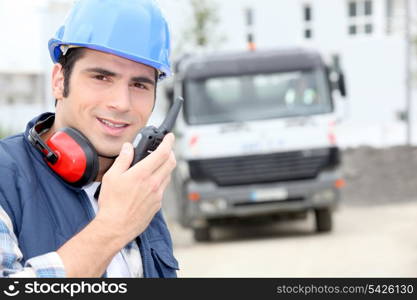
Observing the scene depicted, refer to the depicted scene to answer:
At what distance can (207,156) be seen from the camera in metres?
12.4

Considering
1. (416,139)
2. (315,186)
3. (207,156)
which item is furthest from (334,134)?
(416,139)

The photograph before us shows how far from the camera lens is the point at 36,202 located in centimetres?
178

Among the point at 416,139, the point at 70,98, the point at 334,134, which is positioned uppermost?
the point at 70,98

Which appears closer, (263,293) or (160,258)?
(263,293)

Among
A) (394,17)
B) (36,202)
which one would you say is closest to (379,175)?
(394,17)

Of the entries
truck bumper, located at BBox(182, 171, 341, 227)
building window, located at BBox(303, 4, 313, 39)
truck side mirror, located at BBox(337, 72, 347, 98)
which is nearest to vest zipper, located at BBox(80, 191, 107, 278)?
truck bumper, located at BBox(182, 171, 341, 227)

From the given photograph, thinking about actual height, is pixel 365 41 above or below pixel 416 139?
above

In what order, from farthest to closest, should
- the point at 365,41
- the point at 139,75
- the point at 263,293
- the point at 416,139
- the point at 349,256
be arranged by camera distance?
1. the point at 365,41
2. the point at 416,139
3. the point at 349,256
4. the point at 139,75
5. the point at 263,293

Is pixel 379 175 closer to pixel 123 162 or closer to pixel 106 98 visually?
pixel 106 98

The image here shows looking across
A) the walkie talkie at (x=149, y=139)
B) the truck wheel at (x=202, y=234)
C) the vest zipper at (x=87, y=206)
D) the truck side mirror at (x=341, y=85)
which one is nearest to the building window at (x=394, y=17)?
the truck side mirror at (x=341, y=85)

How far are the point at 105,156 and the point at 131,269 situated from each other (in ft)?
0.92

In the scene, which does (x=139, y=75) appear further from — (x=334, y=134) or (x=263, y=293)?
(x=334, y=134)

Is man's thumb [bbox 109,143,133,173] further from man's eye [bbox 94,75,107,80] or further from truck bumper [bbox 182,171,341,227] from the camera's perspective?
truck bumper [bbox 182,171,341,227]

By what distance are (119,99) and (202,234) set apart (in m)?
11.8
